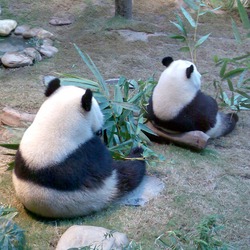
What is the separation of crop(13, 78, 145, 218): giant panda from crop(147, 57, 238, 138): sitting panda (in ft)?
4.20

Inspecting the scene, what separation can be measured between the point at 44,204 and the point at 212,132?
7.41ft

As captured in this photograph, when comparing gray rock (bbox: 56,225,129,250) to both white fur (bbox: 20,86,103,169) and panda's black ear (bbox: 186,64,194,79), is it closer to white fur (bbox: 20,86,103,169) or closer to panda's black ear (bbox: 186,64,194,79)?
white fur (bbox: 20,86,103,169)

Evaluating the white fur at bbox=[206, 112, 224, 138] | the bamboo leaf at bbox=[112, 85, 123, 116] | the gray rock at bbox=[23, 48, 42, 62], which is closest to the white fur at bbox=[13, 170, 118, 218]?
the bamboo leaf at bbox=[112, 85, 123, 116]

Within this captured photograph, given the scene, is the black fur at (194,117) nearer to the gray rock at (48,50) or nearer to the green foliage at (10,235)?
the green foliage at (10,235)

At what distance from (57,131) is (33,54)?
3473 mm

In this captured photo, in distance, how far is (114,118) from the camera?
3955mm

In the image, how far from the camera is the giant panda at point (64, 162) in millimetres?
2859

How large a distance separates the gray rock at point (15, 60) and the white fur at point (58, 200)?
3.14 meters

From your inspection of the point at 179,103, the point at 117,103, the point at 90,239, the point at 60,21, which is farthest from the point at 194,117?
the point at 60,21

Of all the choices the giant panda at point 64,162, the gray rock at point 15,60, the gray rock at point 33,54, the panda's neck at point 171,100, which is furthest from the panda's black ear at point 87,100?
the gray rock at point 33,54

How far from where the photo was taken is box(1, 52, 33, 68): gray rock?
19.1ft

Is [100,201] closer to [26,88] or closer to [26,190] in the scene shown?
[26,190]

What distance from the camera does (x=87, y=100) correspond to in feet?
9.61

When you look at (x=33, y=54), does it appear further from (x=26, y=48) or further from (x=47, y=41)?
(x=47, y=41)
